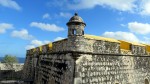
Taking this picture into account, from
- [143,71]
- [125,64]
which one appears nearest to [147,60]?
[143,71]

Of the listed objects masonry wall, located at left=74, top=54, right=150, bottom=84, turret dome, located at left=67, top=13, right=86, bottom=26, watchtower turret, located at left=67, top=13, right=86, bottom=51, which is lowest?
masonry wall, located at left=74, top=54, right=150, bottom=84

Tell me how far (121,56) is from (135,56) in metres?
2.12

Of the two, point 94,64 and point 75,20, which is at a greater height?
point 75,20

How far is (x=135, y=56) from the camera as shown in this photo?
530 inches

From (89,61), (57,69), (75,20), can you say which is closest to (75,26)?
(75,20)

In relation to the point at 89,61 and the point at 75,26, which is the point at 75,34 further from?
the point at 89,61

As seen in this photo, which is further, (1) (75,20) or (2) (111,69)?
(2) (111,69)

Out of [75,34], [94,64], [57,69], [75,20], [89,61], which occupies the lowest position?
[57,69]

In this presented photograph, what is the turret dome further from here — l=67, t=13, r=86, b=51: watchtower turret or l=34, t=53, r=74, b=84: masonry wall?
l=34, t=53, r=74, b=84: masonry wall

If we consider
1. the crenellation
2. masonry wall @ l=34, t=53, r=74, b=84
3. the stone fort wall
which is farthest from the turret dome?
masonry wall @ l=34, t=53, r=74, b=84

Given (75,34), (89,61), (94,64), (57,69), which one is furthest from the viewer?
(57,69)

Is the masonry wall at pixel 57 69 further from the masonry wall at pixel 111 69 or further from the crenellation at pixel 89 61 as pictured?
the masonry wall at pixel 111 69

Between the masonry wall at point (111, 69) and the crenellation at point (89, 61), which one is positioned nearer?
the crenellation at point (89, 61)

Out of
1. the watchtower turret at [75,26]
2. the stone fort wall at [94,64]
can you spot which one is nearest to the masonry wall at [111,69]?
the stone fort wall at [94,64]
